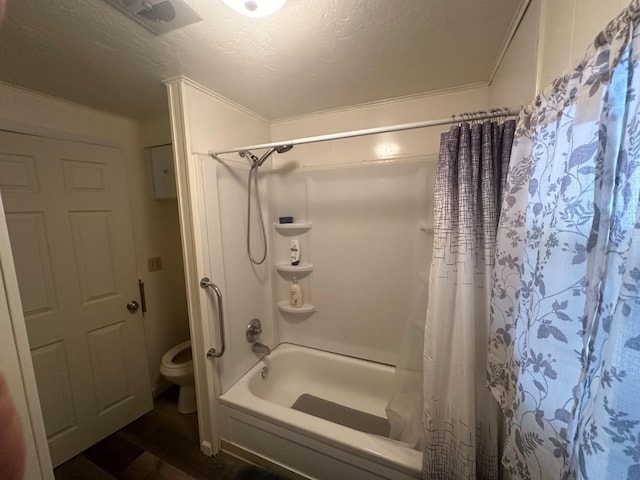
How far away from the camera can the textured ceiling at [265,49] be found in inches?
35.2

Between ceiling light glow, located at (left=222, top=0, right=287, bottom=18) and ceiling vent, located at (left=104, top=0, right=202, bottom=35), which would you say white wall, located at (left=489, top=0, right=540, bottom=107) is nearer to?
ceiling light glow, located at (left=222, top=0, right=287, bottom=18)

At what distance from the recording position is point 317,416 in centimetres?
167

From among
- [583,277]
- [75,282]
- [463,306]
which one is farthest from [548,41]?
[75,282]

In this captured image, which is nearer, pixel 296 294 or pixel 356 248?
pixel 356 248

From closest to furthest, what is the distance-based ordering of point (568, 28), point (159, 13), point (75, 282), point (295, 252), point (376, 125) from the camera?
point (568, 28), point (159, 13), point (75, 282), point (376, 125), point (295, 252)

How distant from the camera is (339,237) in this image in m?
1.84

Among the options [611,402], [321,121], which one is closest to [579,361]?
[611,402]

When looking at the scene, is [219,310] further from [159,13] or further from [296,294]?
[159,13]

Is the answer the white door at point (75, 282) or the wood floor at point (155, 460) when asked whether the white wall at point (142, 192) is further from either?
the wood floor at point (155, 460)

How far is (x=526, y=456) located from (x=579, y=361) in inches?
12.0

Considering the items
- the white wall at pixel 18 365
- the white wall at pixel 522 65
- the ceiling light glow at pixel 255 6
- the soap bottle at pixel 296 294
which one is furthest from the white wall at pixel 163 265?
the white wall at pixel 522 65

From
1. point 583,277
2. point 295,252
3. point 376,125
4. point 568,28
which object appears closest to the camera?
point 583,277

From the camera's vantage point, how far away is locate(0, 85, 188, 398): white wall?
139cm

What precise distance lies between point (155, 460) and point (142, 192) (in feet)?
5.97
